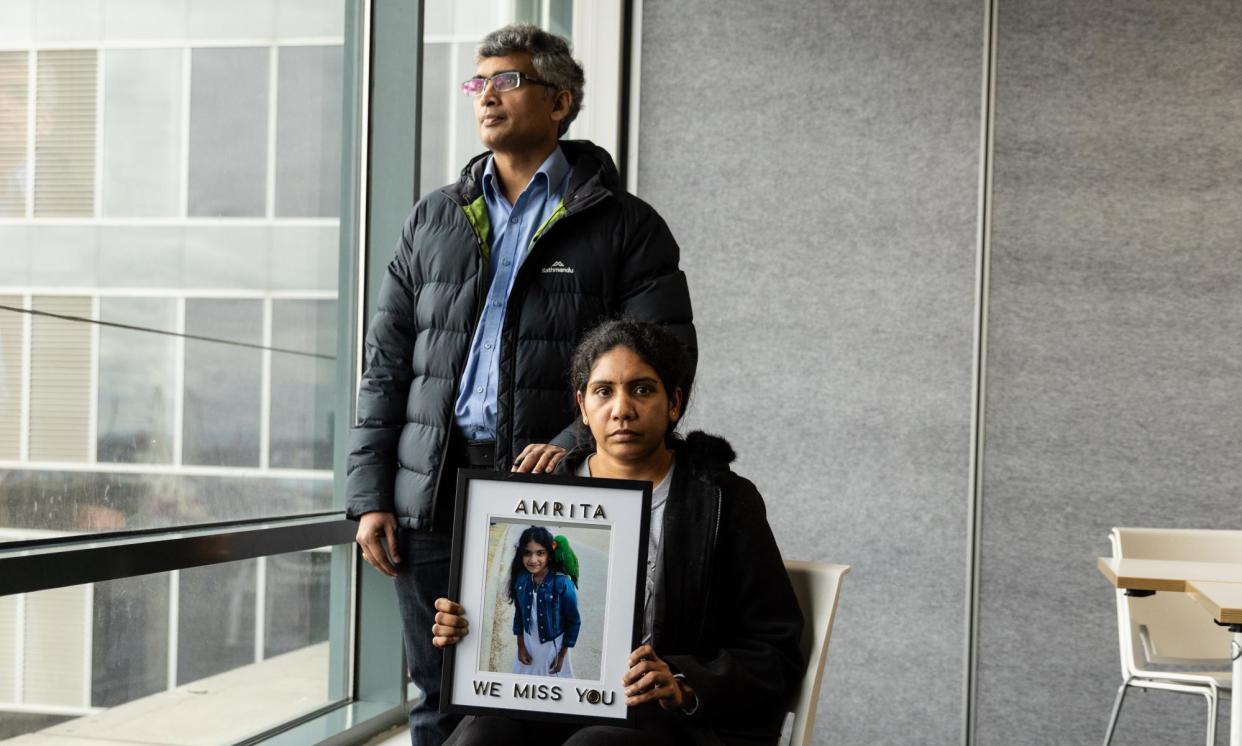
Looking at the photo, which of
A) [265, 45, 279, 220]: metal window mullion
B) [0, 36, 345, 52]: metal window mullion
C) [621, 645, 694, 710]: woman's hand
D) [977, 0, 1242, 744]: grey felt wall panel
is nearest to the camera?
[621, 645, 694, 710]: woman's hand

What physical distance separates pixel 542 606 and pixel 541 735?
0.19m

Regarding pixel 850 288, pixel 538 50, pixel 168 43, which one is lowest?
pixel 850 288

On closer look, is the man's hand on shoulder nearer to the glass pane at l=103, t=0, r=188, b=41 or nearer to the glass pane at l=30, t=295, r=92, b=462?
the glass pane at l=30, t=295, r=92, b=462

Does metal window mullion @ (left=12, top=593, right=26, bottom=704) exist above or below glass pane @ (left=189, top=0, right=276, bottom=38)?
below

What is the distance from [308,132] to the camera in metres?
2.72

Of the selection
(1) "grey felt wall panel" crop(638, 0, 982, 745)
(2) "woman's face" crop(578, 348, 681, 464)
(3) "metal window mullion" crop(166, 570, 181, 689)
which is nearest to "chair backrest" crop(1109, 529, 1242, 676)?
(1) "grey felt wall panel" crop(638, 0, 982, 745)

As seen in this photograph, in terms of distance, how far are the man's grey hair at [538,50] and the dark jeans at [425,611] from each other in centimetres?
75

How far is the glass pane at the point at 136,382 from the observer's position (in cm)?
210

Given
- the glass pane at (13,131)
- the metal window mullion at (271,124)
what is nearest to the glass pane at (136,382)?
the glass pane at (13,131)

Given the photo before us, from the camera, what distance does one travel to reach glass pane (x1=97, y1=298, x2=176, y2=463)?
210 cm

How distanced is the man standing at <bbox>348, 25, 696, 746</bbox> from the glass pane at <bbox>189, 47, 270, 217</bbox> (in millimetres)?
676

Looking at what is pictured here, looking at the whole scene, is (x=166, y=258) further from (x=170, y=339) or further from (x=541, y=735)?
(x=541, y=735)

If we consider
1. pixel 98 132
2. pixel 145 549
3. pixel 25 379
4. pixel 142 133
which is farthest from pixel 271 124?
pixel 145 549

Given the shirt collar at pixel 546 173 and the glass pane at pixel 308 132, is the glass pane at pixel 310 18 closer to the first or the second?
the glass pane at pixel 308 132
